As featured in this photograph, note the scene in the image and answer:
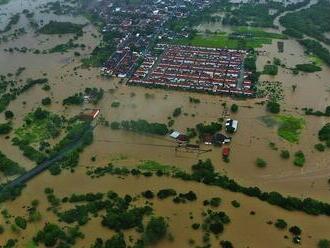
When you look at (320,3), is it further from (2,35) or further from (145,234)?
(145,234)

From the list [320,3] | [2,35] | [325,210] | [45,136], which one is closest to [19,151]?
[45,136]

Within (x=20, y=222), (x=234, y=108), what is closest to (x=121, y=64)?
(x=234, y=108)

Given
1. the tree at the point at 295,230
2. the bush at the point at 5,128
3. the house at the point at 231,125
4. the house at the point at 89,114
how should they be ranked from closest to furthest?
the tree at the point at 295,230, the house at the point at 231,125, the bush at the point at 5,128, the house at the point at 89,114

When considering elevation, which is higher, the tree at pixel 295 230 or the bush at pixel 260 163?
the tree at pixel 295 230

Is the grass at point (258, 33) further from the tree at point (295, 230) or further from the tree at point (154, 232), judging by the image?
the tree at point (154, 232)

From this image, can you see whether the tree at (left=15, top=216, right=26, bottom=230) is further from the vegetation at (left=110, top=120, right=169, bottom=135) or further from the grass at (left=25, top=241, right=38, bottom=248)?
the vegetation at (left=110, top=120, right=169, bottom=135)

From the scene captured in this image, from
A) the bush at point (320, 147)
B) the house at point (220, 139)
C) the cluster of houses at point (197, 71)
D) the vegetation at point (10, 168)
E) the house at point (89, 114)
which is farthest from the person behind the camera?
the cluster of houses at point (197, 71)

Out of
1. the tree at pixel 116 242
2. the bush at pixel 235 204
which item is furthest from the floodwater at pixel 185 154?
the tree at pixel 116 242
